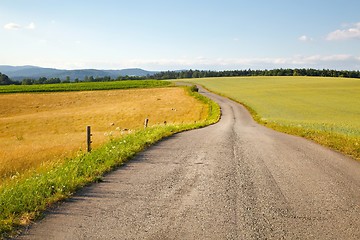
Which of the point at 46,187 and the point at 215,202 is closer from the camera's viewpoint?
the point at 215,202

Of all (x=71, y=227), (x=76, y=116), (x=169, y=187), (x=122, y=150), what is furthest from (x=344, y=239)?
(x=76, y=116)

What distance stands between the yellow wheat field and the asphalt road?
10.4 meters

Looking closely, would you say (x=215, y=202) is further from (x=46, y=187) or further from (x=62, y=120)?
(x=62, y=120)

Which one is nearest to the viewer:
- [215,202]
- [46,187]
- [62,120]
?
[215,202]

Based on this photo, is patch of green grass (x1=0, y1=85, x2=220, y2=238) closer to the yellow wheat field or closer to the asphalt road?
the asphalt road

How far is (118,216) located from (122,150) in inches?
251

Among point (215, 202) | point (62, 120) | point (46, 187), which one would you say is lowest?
point (62, 120)

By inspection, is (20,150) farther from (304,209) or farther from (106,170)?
(304,209)

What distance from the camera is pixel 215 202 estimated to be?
757 centimetres

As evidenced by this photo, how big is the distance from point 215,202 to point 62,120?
38.5m

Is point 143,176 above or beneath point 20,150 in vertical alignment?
above

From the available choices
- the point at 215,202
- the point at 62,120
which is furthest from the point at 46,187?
the point at 62,120

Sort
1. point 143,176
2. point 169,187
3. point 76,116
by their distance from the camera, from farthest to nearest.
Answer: point 76,116
point 143,176
point 169,187

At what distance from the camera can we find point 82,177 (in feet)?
30.2
